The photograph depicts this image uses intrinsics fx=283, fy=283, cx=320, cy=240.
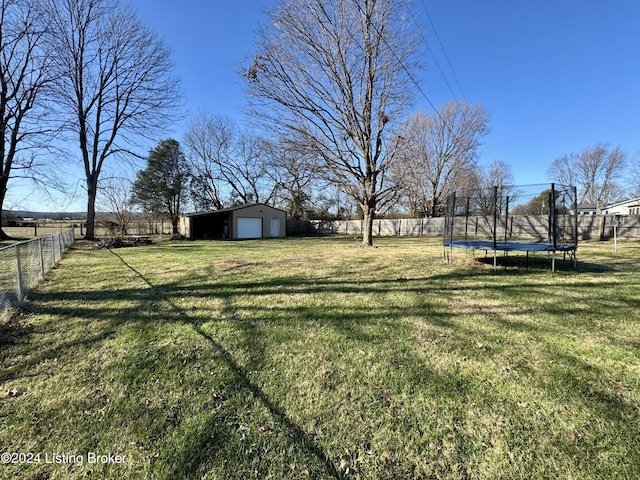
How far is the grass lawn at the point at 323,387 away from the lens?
1.66m

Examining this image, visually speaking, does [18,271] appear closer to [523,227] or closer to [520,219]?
[520,219]

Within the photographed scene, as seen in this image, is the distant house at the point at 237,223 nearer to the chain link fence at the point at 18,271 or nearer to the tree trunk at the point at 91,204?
the tree trunk at the point at 91,204

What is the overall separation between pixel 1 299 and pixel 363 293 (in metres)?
5.17

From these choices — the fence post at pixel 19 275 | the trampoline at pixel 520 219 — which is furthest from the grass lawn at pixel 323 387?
the trampoline at pixel 520 219

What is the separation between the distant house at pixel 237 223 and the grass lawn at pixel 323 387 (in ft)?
56.1

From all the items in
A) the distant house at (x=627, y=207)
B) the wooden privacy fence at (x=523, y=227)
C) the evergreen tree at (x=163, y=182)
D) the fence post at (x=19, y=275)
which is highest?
the evergreen tree at (x=163, y=182)

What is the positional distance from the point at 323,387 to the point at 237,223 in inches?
799

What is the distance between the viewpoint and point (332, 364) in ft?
8.81

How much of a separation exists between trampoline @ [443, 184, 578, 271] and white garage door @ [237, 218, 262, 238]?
14447mm

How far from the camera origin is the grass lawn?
1664mm

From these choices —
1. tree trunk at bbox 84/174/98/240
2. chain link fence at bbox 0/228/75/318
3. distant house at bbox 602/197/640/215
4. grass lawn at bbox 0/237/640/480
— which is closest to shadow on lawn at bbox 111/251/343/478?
grass lawn at bbox 0/237/640/480

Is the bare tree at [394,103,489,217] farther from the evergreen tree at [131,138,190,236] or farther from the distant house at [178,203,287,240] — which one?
the evergreen tree at [131,138,190,236]

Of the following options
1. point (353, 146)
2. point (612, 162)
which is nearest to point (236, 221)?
point (353, 146)

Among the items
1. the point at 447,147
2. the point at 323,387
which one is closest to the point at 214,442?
the point at 323,387
